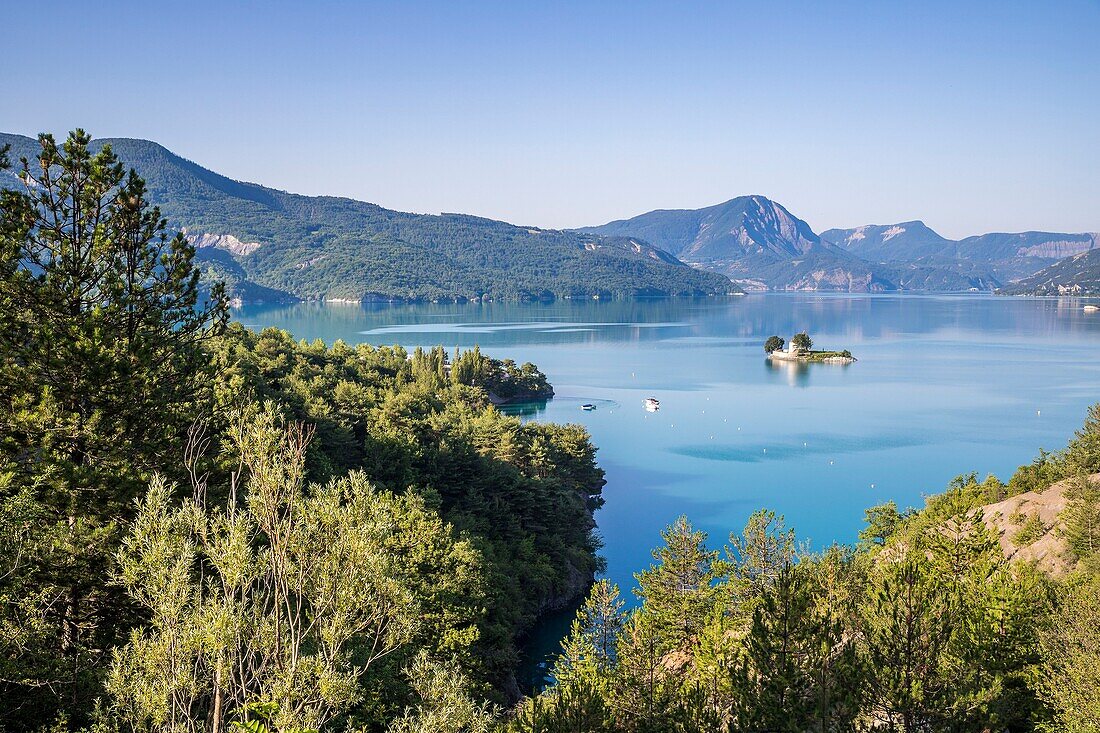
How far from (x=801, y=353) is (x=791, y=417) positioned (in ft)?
153

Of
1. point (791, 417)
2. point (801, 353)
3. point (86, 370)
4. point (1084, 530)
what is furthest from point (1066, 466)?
point (801, 353)

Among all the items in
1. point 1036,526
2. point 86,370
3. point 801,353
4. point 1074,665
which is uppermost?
point 86,370

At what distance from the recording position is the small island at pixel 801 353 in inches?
4667

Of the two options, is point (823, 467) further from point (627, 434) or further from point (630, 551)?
point (630, 551)

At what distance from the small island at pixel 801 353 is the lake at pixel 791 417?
3180 mm

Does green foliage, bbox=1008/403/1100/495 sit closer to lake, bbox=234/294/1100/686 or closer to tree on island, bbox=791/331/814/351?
lake, bbox=234/294/1100/686

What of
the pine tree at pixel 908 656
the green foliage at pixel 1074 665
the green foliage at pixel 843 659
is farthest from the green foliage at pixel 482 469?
the green foliage at pixel 1074 665

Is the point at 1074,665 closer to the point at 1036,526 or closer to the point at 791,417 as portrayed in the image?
the point at 1036,526

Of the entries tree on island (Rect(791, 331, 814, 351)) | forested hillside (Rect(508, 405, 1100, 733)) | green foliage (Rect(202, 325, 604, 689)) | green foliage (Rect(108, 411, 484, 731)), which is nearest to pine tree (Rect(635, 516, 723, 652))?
forested hillside (Rect(508, 405, 1100, 733))

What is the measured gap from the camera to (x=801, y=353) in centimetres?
12156

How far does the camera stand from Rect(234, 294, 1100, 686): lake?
2007 inches

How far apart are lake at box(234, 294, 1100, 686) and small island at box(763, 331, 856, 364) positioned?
10.4 ft

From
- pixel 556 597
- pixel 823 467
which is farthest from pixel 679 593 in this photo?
pixel 823 467

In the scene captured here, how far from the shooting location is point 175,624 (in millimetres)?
8617
